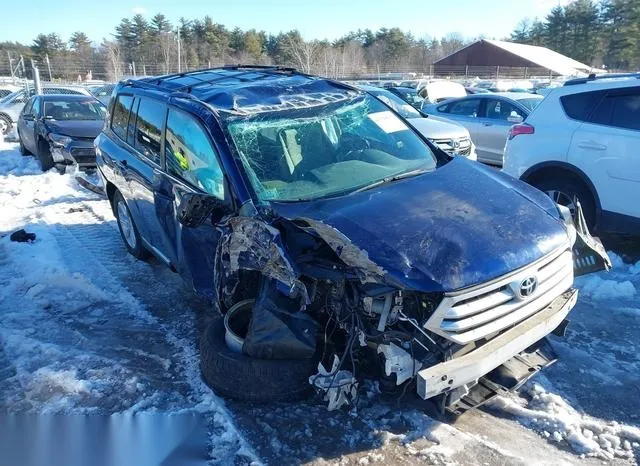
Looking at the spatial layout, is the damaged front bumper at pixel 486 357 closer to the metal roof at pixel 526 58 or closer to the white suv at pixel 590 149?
the white suv at pixel 590 149

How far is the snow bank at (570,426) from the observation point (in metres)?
3.02

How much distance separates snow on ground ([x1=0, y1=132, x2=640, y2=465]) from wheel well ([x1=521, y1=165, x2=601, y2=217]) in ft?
2.65

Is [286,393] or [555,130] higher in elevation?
[555,130]

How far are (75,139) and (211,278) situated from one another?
8507mm

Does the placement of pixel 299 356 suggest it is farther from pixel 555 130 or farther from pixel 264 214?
pixel 555 130

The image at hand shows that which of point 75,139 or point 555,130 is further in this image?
point 75,139

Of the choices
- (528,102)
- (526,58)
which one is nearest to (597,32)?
(526,58)

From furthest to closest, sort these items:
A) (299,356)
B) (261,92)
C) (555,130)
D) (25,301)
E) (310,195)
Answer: (555,130) < (25,301) < (261,92) < (310,195) < (299,356)

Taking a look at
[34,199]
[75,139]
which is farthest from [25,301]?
[75,139]

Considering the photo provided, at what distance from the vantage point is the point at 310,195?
12.1ft

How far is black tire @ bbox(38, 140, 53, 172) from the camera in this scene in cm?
1134

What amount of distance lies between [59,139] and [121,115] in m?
5.97

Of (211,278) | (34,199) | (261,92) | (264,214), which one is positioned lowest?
(34,199)

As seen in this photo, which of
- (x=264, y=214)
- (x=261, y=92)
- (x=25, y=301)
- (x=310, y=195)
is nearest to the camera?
(x=264, y=214)
